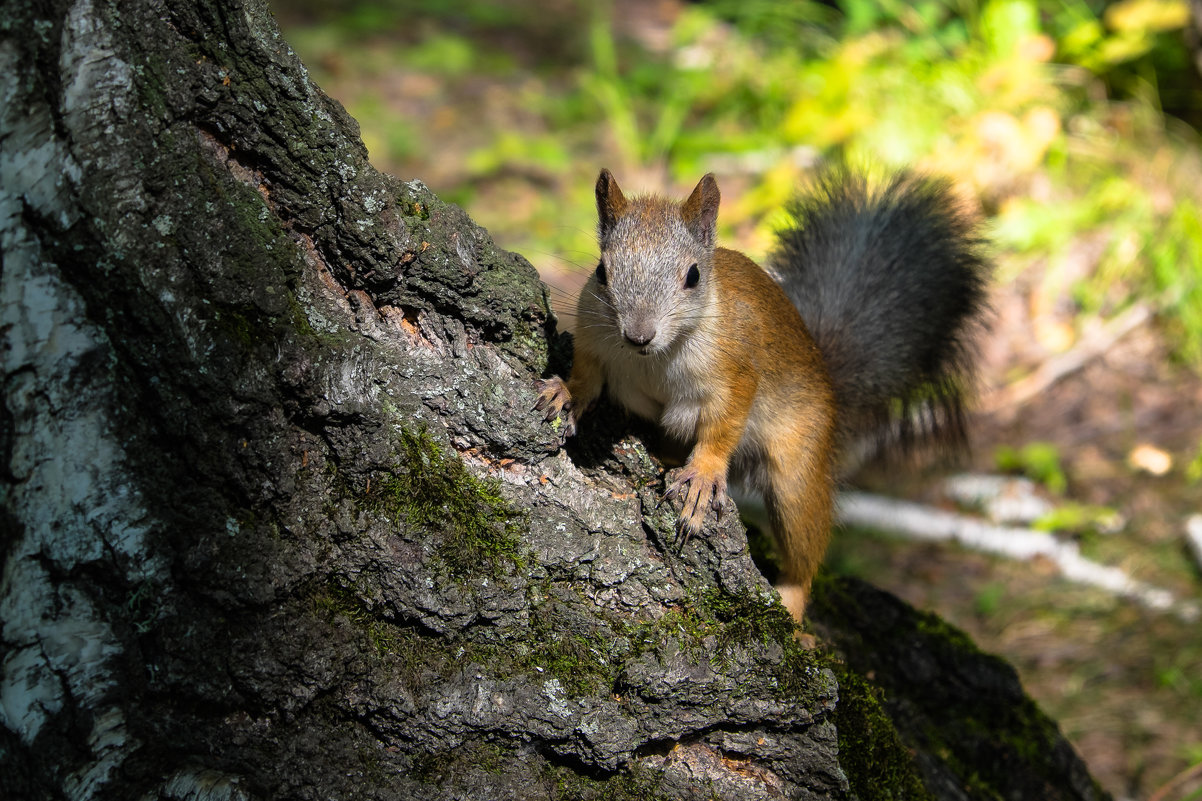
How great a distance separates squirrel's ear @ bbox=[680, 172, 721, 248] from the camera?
2197mm

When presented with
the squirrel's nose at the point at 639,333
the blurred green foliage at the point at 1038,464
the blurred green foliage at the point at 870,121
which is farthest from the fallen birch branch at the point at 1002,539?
the squirrel's nose at the point at 639,333

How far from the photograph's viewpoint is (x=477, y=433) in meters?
1.58

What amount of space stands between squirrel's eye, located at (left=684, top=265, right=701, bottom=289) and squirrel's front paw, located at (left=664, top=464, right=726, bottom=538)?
43cm

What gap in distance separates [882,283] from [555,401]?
138 cm

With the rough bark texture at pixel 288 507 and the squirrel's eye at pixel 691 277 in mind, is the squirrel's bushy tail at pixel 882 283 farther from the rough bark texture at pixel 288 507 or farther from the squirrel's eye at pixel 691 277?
the rough bark texture at pixel 288 507

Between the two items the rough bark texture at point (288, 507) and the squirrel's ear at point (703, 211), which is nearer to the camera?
the rough bark texture at point (288, 507)

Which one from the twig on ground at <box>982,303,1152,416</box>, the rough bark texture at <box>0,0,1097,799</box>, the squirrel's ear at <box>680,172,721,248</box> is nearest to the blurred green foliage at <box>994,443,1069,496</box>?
the twig on ground at <box>982,303,1152,416</box>

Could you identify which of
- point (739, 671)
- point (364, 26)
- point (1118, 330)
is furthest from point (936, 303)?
point (364, 26)

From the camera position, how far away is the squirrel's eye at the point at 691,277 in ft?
6.80

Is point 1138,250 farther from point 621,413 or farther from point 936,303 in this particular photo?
point 621,413

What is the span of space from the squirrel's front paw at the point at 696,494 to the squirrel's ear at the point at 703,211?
0.62 meters

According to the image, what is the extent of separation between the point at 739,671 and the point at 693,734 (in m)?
0.13

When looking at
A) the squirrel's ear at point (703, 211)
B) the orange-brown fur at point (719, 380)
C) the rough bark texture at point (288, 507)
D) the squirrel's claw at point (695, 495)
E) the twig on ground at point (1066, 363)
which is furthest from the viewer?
the twig on ground at point (1066, 363)

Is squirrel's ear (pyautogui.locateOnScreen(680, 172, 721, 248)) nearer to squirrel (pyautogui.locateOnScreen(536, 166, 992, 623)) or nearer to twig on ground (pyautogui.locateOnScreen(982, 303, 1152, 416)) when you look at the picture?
squirrel (pyautogui.locateOnScreen(536, 166, 992, 623))
